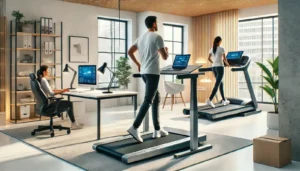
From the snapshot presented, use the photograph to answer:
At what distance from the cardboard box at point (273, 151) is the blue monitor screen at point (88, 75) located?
2923mm

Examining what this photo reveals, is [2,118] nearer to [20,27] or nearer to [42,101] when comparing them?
[42,101]

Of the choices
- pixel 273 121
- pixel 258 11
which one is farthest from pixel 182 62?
pixel 258 11

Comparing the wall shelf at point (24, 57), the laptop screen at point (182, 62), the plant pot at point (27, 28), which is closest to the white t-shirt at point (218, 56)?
the laptop screen at point (182, 62)

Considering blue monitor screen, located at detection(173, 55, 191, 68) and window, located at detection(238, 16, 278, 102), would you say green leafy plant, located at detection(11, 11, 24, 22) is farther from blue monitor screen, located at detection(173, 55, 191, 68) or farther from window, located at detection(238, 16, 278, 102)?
window, located at detection(238, 16, 278, 102)

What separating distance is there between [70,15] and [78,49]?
850mm

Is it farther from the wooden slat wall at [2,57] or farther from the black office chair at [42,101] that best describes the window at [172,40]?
the black office chair at [42,101]

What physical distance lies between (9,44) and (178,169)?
194 inches

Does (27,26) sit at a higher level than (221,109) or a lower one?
higher

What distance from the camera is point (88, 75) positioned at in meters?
5.36

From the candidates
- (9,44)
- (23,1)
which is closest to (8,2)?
(23,1)

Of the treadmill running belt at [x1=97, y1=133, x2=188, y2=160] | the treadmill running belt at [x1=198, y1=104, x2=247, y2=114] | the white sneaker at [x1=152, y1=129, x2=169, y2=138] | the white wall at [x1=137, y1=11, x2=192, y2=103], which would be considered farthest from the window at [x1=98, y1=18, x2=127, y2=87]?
the treadmill running belt at [x1=97, y1=133, x2=188, y2=160]

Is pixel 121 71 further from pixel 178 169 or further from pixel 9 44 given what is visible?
pixel 178 169

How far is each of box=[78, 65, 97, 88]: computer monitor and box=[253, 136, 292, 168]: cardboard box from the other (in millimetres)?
2908

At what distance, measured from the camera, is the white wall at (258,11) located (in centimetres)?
799
